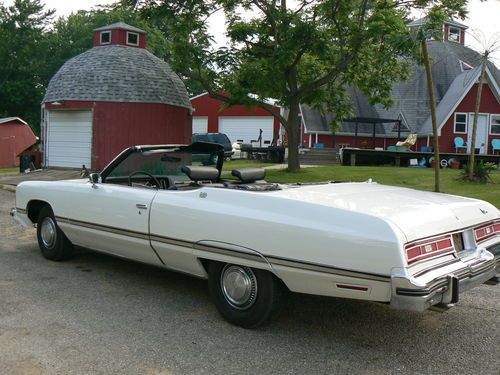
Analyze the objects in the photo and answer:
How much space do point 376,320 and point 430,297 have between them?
1.18m

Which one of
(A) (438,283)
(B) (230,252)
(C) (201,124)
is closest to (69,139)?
(B) (230,252)

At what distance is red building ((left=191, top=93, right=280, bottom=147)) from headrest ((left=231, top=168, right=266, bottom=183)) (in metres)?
30.1

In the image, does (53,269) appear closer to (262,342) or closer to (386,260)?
(262,342)

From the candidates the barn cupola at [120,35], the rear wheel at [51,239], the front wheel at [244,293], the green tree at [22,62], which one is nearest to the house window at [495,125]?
the barn cupola at [120,35]

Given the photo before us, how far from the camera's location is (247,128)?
38250 millimetres

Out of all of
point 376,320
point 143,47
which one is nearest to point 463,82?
point 143,47

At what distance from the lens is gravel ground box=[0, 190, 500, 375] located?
3494 millimetres

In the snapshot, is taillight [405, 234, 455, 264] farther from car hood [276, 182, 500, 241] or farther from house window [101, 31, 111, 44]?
house window [101, 31, 111, 44]

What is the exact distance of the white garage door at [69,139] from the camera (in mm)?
20375

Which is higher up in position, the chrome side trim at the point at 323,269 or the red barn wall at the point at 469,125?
the red barn wall at the point at 469,125

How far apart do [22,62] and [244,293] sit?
47.0 meters

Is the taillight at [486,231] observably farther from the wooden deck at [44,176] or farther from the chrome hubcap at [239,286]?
the wooden deck at [44,176]

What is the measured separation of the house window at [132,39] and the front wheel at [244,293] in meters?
20.1

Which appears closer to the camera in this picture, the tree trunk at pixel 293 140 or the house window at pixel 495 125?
the tree trunk at pixel 293 140
